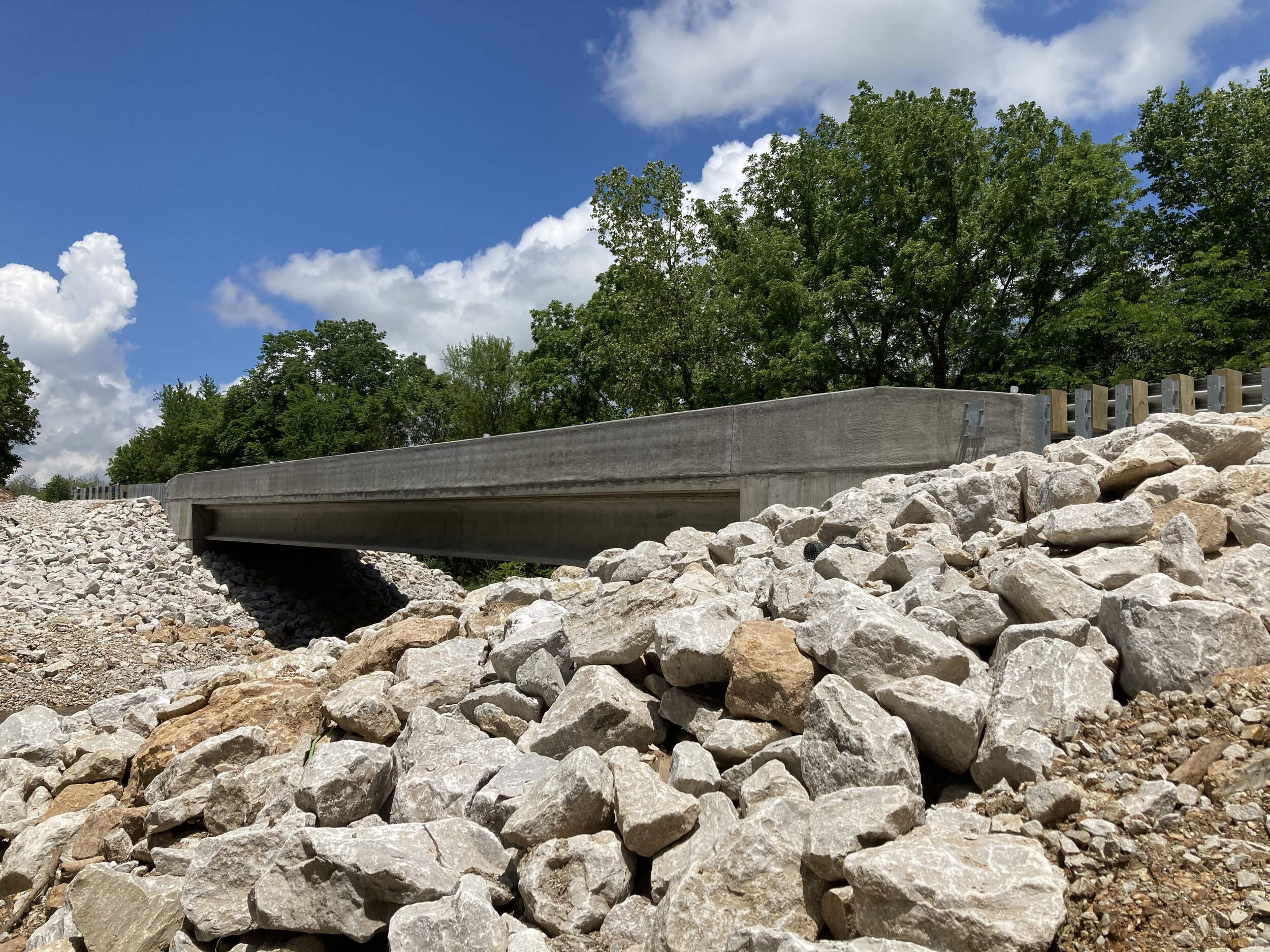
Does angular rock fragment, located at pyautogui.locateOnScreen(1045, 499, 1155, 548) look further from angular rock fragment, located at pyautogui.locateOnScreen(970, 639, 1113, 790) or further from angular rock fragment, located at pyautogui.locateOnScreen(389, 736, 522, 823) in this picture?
angular rock fragment, located at pyautogui.locateOnScreen(389, 736, 522, 823)

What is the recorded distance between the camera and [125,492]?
34.2 meters

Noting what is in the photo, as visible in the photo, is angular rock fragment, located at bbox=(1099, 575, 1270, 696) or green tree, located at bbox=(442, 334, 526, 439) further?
green tree, located at bbox=(442, 334, 526, 439)

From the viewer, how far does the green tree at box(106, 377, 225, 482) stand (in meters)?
50.5

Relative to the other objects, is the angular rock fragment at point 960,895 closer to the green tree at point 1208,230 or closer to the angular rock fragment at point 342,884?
the angular rock fragment at point 342,884

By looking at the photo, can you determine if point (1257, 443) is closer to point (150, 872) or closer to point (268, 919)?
point (268, 919)

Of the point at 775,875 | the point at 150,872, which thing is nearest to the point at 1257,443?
the point at 775,875

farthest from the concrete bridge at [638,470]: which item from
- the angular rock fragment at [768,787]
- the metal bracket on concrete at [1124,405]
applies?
the angular rock fragment at [768,787]

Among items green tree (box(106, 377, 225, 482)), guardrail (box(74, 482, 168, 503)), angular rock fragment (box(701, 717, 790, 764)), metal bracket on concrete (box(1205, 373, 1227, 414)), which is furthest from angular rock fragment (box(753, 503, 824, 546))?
green tree (box(106, 377, 225, 482))

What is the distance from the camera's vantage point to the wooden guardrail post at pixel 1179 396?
795 centimetres

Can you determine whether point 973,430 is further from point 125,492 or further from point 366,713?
point 125,492

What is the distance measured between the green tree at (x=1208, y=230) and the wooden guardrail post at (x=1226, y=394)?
1055cm

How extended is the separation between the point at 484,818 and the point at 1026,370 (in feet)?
62.7

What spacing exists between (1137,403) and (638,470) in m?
5.05

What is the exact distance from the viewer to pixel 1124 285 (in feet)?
70.2
